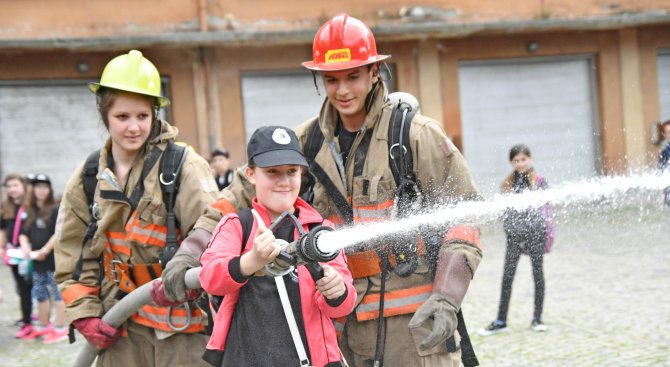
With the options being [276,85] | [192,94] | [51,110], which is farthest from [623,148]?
[51,110]

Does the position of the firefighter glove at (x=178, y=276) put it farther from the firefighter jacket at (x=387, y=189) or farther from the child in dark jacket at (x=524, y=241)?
the child in dark jacket at (x=524, y=241)

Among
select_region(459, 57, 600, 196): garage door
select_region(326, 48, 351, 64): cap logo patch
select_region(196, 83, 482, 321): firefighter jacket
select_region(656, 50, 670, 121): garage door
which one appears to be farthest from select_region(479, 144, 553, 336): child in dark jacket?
select_region(656, 50, 670, 121): garage door

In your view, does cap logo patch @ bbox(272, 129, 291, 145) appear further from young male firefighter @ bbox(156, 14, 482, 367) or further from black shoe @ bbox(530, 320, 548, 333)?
black shoe @ bbox(530, 320, 548, 333)

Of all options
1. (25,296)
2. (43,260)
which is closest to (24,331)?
(25,296)

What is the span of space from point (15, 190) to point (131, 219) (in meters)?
5.20

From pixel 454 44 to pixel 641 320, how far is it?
929 centimetres

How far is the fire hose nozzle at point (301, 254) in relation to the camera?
93.8 inches

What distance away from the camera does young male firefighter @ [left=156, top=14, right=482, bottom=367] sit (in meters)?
2.99

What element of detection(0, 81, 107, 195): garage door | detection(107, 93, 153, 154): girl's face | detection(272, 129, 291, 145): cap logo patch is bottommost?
detection(272, 129, 291, 145): cap logo patch

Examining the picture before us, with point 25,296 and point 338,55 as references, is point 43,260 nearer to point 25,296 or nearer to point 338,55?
point 25,296

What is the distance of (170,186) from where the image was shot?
340cm

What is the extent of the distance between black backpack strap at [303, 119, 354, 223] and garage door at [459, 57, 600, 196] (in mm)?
12780

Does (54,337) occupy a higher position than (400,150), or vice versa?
(400,150)

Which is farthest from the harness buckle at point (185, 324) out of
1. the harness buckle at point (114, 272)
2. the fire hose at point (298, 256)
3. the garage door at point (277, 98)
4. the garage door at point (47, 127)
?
the garage door at point (277, 98)
